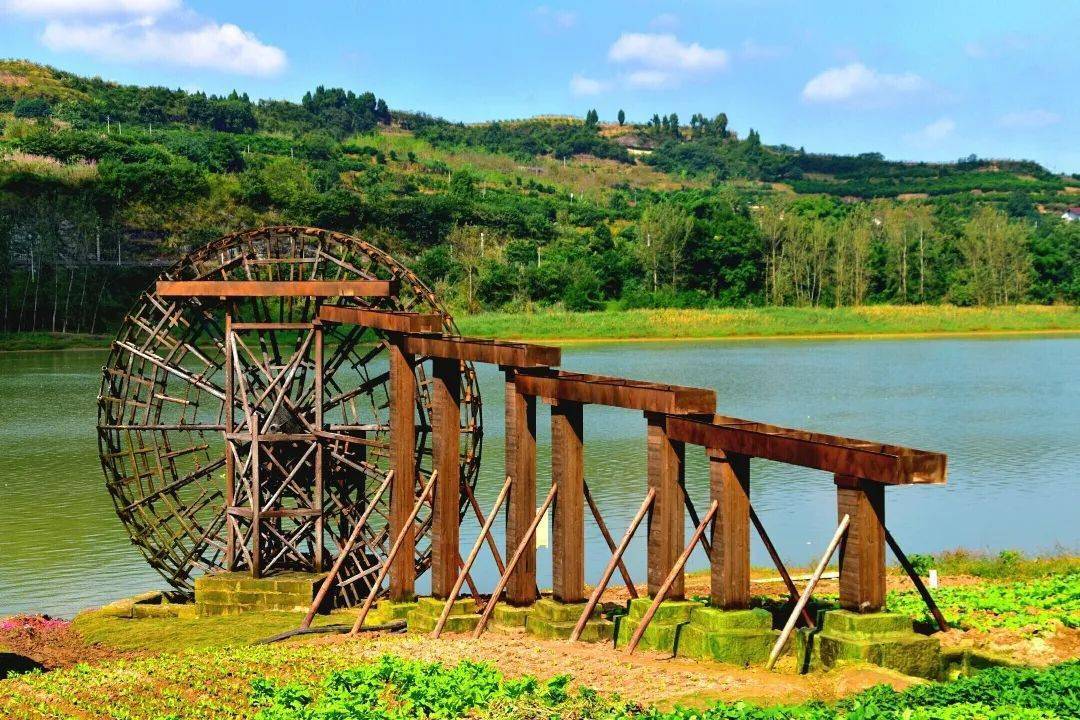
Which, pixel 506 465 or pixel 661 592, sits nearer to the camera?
pixel 661 592

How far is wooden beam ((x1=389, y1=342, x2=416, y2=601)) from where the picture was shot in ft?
68.8

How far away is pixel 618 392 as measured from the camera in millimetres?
16750

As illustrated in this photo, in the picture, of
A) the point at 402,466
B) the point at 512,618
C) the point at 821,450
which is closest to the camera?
the point at 821,450

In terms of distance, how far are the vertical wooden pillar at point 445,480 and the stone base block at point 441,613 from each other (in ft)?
1.28

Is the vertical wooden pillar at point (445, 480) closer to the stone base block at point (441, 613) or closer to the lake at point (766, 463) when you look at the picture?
the stone base block at point (441, 613)

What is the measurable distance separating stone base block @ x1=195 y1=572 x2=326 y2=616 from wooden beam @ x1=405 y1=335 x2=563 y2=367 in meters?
4.25

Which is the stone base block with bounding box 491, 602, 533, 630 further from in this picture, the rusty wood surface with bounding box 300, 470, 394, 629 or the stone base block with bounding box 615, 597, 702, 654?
the rusty wood surface with bounding box 300, 470, 394, 629

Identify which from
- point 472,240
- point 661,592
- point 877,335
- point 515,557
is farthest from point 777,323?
point 661,592

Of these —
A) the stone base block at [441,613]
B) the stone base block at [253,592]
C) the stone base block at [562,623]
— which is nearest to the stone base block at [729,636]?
the stone base block at [562,623]

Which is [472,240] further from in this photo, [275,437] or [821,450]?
[821,450]

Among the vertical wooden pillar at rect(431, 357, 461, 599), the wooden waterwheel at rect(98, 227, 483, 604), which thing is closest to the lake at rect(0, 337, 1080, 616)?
the wooden waterwheel at rect(98, 227, 483, 604)

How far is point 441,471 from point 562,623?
362 cm

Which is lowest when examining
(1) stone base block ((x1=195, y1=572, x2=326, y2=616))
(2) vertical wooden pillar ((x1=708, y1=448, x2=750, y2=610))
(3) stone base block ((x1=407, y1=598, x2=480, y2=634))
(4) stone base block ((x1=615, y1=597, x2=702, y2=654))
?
(1) stone base block ((x1=195, y1=572, x2=326, y2=616))

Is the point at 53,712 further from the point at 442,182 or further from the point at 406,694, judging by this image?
the point at 442,182
